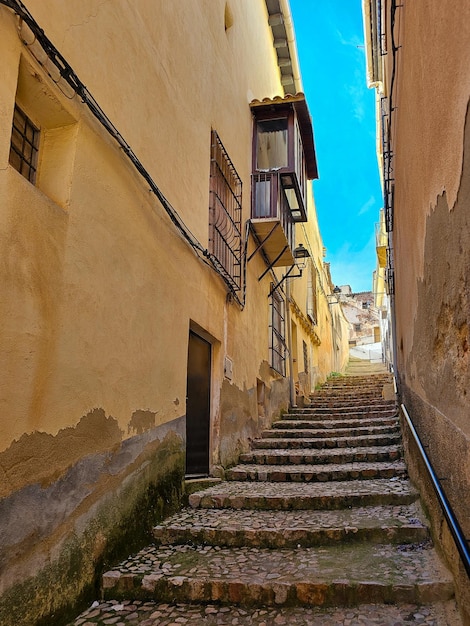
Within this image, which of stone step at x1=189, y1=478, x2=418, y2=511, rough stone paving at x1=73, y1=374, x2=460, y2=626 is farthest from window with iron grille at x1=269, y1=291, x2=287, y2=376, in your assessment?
stone step at x1=189, y1=478, x2=418, y2=511

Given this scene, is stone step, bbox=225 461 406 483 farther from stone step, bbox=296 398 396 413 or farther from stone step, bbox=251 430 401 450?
stone step, bbox=296 398 396 413

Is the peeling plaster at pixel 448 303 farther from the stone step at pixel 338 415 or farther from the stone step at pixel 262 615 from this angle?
the stone step at pixel 338 415

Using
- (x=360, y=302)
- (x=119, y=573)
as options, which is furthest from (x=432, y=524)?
(x=360, y=302)

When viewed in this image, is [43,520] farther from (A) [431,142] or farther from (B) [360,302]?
(B) [360,302]

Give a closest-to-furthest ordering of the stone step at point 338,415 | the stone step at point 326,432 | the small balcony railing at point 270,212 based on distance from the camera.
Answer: the stone step at point 326,432 < the small balcony railing at point 270,212 < the stone step at point 338,415

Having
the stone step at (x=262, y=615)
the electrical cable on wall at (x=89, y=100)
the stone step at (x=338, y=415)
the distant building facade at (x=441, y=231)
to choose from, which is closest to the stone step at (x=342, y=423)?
the stone step at (x=338, y=415)

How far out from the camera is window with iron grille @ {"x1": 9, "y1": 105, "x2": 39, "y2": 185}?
276 cm

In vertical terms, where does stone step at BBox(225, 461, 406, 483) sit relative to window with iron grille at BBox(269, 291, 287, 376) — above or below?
below

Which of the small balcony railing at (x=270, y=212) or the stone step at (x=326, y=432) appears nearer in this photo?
the stone step at (x=326, y=432)

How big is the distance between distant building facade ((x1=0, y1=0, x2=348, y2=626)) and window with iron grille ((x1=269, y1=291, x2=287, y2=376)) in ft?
6.69

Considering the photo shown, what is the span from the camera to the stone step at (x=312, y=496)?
168 inches

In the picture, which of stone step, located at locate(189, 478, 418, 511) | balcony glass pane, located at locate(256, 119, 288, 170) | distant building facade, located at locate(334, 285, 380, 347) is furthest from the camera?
distant building facade, located at locate(334, 285, 380, 347)

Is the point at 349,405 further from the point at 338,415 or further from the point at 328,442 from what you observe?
the point at 328,442

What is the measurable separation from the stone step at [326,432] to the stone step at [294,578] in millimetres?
3649
